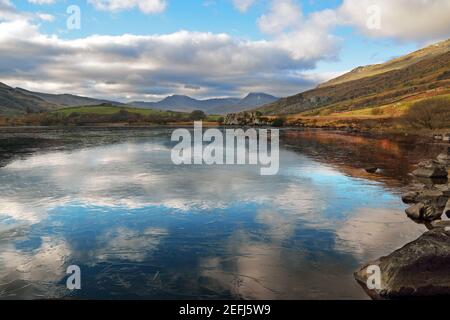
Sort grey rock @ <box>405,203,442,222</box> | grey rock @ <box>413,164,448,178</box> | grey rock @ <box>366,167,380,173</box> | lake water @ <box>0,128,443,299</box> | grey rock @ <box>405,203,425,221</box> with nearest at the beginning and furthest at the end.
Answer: lake water @ <box>0,128,443,299</box>, grey rock @ <box>405,203,442,222</box>, grey rock @ <box>405,203,425,221</box>, grey rock @ <box>413,164,448,178</box>, grey rock @ <box>366,167,380,173</box>

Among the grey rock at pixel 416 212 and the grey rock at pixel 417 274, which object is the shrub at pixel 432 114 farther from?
the grey rock at pixel 417 274

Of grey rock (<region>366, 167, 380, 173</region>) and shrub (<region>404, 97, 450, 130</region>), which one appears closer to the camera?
grey rock (<region>366, 167, 380, 173</region>)

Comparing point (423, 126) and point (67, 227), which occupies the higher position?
point (423, 126)

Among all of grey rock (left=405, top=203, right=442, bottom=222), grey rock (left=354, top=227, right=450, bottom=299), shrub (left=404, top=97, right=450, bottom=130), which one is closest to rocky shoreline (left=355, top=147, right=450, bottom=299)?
grey rock (left=354, top=227, right=450, bottom=299)

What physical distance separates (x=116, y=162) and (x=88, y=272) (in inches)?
1452

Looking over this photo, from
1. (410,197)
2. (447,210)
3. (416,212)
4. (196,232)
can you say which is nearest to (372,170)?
(410,197)

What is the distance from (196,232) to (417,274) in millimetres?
11833

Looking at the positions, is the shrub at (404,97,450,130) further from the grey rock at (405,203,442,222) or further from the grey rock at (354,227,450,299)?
the grey rock at (354,227,450,299)

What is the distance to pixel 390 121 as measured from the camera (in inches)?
5541

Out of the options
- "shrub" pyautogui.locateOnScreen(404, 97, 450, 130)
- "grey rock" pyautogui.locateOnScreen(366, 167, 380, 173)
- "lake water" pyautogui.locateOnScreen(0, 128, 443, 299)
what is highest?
"shrub" pyautogui.locateOnScreen(404, 97, 450, 130)

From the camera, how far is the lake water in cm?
1595

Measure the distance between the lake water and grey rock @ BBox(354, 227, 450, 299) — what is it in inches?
44.8
